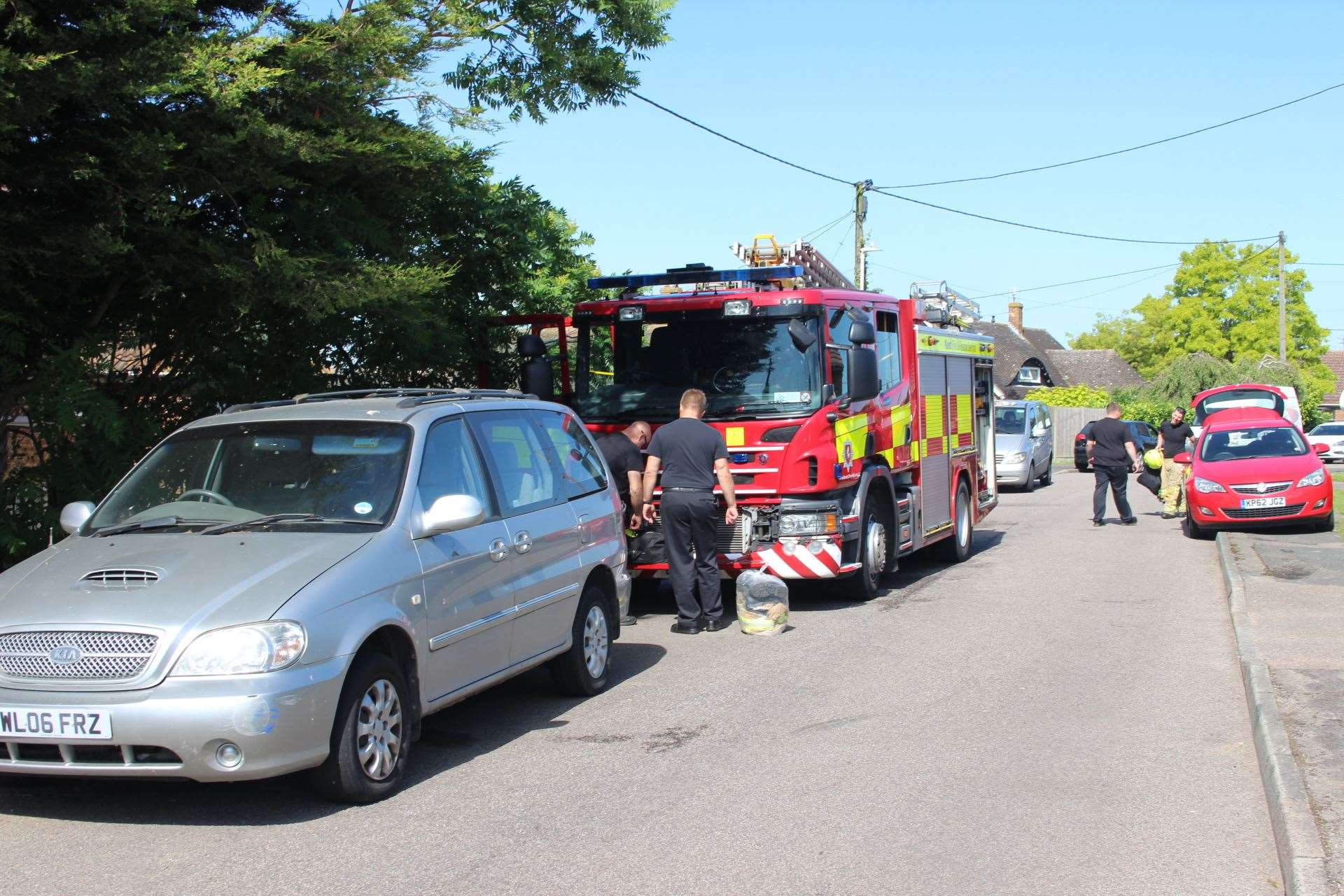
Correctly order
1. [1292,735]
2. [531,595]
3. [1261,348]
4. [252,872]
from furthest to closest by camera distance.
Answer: [1261,348] < [531,595] < [1292,735] < [252,872]

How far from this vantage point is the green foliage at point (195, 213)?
28.4 feet

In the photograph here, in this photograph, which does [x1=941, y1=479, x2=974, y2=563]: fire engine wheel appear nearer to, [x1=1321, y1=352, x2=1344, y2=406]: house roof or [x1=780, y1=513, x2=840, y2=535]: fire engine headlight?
[x1=780, y1=513, x2=840, y2=535]: fire engine headlight

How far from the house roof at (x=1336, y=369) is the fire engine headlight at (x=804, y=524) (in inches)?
3343

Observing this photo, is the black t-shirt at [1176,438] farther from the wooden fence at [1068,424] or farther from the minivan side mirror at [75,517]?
the wooden fence at [1068,424]

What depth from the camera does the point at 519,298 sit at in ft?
48.8

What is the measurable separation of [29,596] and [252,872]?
1673mm

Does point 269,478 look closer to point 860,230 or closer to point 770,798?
point 770,798

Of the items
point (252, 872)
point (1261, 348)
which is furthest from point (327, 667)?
point (1261, 348)

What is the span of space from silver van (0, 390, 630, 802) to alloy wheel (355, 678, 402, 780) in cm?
1

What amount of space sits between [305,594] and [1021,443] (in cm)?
2535

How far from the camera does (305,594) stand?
18.9 feet

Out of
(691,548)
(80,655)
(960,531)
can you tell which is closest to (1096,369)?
(960,531)

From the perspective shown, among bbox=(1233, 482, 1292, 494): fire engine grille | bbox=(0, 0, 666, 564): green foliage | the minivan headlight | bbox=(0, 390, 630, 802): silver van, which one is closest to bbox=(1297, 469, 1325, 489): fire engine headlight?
bbox=(1233, 482, 1292, 494): fire engine grille

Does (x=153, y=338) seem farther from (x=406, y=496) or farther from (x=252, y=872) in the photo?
(x=252, y=872)
